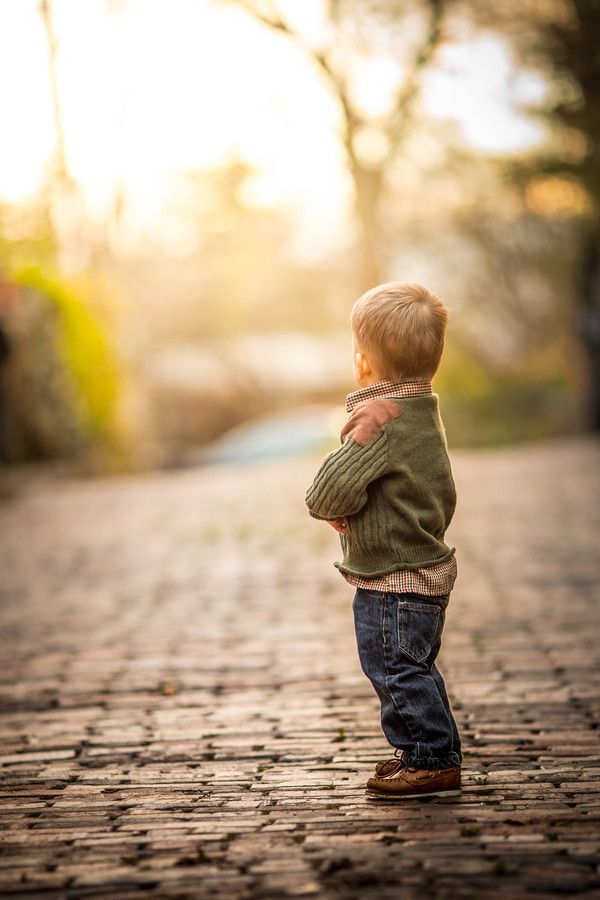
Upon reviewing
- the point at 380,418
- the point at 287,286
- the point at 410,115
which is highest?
the point at 410,115

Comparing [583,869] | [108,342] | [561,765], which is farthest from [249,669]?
[108,342]

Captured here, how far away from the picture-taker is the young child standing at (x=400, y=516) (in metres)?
2.73

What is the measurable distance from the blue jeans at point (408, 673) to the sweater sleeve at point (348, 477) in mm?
286

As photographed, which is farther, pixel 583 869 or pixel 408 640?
pixel 408 640

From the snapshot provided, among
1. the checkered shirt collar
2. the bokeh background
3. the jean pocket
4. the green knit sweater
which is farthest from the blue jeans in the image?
the bokeh background

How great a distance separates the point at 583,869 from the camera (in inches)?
89.1

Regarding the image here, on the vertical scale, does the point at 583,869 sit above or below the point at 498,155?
below

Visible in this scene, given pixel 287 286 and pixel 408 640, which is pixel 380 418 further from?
pixel 287 286

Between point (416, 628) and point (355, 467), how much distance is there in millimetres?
495

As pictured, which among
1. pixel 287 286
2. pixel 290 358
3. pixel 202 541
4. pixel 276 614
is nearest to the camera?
pixel 276 614

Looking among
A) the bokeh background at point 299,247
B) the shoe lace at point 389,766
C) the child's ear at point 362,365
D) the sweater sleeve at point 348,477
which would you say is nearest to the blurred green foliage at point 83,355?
the bokeh background at point 299,247

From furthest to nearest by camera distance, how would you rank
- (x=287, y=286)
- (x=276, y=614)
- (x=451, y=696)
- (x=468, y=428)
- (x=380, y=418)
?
(x=287, y=286)
(x=468, y=428)
(x=276, y=614)
(x=451, y=696)
(x=380, y=418)

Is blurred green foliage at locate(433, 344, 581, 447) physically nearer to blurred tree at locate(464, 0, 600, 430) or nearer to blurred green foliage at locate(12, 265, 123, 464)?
blurred tree at locate(464, 0, 600, 430)

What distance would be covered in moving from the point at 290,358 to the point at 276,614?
18.6 meters
